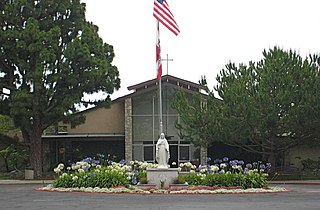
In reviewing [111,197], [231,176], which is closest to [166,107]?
[231,176]

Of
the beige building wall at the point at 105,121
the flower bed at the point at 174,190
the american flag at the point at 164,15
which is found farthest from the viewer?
the beige building wall at the point at 105,121

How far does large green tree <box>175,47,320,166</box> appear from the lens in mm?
31719

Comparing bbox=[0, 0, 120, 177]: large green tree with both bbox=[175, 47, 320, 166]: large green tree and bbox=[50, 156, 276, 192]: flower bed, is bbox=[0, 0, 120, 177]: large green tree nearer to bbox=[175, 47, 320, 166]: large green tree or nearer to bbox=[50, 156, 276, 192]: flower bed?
bbox=[175, 47, 320, 166]: large green tree

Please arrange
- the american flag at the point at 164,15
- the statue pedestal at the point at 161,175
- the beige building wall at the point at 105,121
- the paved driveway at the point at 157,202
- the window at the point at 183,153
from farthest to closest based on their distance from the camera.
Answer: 1. the beige building wall at the point at 105,121
2. the window at the point at 183,153
3. the american flag at the point at 164,15
4. the statue pedestal at the point at 161,175
5. the paved driveway at the point at 157,202

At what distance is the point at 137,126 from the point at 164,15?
16458 millimetres

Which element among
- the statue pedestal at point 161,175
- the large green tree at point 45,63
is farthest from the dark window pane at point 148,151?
the statue pedestal at point 161,175

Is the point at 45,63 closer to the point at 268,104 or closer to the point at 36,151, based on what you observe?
the point at 36,151

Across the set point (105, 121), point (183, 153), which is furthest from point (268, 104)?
point (105, 121)

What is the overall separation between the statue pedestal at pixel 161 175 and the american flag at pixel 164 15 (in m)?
5.85

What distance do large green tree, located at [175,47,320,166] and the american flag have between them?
863 cm

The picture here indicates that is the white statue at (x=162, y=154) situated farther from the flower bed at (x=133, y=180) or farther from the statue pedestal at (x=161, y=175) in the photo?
the flower bed at (x=133, y=180)

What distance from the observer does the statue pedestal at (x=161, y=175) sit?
78.8ft

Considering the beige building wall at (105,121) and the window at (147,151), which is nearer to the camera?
the window at (147,151)

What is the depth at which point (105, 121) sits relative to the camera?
41500mm
